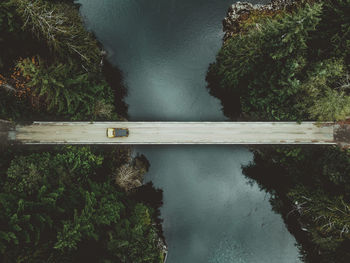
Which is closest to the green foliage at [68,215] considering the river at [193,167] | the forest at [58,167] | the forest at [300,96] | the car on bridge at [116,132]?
the forest at [58,167]

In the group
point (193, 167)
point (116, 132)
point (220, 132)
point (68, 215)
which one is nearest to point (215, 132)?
point (220, 132)

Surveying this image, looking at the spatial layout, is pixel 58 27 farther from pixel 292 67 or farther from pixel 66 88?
pixel 292 67

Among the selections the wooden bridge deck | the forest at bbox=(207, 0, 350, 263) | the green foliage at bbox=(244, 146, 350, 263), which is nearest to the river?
the green foliage at bbox=(244, 146, 350, 263)

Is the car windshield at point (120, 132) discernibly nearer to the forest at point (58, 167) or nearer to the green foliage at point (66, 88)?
the forest at point (58, 167)

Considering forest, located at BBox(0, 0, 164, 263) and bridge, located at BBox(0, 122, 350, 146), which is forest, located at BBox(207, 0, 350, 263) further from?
forest, located at BBox(0, 0, 164, 263)

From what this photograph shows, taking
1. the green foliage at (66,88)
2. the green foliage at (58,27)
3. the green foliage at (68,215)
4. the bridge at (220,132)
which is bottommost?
the green foliage at (68,215)

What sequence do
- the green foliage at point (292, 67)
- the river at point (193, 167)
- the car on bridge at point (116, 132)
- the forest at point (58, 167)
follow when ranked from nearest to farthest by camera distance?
1. the forest at point (58, 167)
2. the green foliage at point (292, 67)
3. the car on bridge at point (116, 132)
4. the river at point (193, 167)
